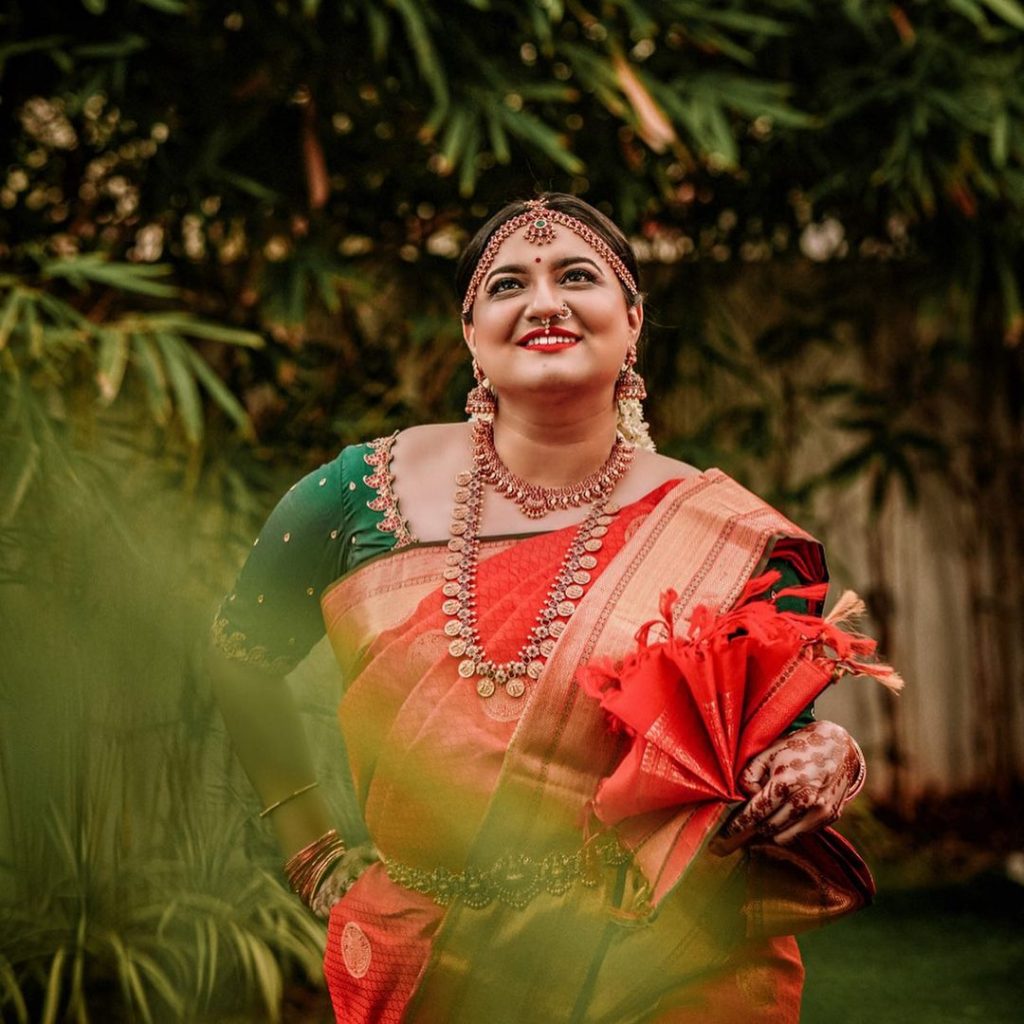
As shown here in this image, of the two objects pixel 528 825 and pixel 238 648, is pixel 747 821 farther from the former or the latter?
pixel 238 648

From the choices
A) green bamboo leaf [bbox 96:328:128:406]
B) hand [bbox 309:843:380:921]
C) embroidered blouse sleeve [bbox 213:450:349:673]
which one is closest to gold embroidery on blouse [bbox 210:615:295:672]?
embroidered blouse sleeve [bbox 213:450:349:673]

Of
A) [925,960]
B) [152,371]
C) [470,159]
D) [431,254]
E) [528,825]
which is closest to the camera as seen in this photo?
[528,825]

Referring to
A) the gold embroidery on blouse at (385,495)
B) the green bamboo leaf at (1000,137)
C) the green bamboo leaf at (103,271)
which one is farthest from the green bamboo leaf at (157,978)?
the green bamboo leaf at (1000,137)

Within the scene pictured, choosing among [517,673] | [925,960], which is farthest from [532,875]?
[925,960]

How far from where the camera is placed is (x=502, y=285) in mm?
1547

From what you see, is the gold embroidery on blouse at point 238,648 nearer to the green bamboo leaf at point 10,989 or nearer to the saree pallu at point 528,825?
the saree pallu at point 528,825

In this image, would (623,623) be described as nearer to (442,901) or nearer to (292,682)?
(442,901)

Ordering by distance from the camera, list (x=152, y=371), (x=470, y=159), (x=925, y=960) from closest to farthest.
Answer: (x=152, y=371)
(x=470, y=159)
(x=925, y=960)

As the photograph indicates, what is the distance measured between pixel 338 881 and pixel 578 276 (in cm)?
82

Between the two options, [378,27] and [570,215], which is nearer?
[570,215]

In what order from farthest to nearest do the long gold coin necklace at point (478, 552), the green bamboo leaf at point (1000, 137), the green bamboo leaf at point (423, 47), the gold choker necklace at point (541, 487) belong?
the green bamboo leaf at point (1000, 137) < the green bamboo leaf at point (423, 47) < the gold choker necklace at point (541, 487) < the long gold coin necklace at point (478, 552)

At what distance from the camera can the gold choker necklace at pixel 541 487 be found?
1559mm

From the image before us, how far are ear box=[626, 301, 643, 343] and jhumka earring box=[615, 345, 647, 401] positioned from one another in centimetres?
2

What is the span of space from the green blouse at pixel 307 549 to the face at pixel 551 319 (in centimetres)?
20
